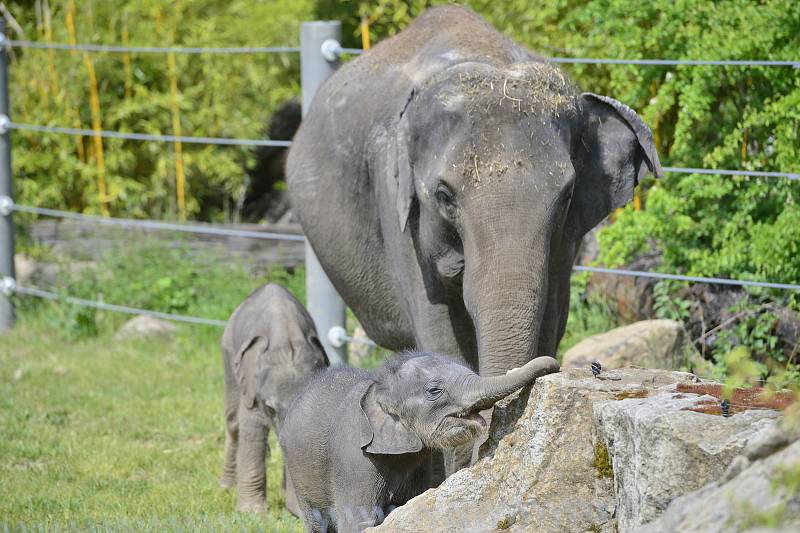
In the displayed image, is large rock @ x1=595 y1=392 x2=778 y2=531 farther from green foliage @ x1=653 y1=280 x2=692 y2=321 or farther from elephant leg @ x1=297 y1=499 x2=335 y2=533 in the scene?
green foliage @ x1=653 y1=280 x2=692 y2=321

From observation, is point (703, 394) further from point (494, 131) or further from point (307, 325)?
point (307, 325)

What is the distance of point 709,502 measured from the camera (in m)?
2.77

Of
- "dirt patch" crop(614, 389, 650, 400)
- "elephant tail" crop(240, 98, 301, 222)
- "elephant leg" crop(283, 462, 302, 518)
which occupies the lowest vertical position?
"elephant tail" crop(240, 98, 301, 222)

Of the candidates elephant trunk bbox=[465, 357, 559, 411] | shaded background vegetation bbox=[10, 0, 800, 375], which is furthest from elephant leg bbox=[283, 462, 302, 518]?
shaded background vegetation bbox=[10, 0, 800, 375]

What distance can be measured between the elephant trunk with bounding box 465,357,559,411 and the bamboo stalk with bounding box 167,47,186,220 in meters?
8.66

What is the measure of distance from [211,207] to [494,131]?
991 centimetres

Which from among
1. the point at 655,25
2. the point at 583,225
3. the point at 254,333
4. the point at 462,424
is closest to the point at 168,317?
the point at 254,333

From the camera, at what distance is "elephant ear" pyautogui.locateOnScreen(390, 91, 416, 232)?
494cm

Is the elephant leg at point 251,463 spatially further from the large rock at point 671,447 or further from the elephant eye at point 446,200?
the large rock at point 671,447

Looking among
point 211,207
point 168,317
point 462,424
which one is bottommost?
point 211,207

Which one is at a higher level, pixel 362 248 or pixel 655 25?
pixel 655 25

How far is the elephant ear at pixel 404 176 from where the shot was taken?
4941 millimetres

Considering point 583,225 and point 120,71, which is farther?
point 120,71

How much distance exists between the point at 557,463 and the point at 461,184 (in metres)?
1.21
